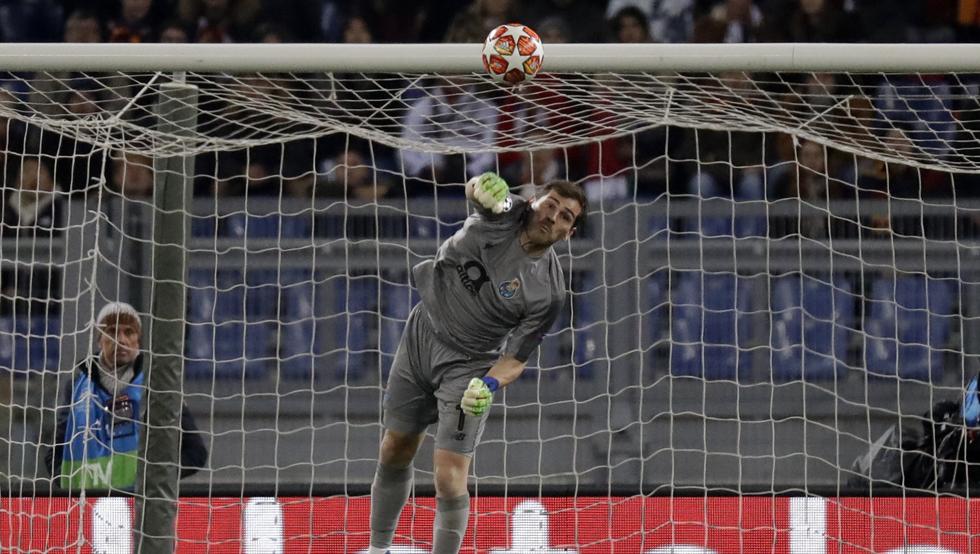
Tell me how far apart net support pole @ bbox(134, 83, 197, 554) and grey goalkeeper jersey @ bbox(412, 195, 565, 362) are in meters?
0.89

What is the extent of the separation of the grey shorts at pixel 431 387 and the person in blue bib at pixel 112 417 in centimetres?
97

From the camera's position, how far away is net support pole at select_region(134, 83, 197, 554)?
488cm

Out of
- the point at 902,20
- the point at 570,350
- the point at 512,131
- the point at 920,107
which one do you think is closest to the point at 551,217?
the point at 512,131

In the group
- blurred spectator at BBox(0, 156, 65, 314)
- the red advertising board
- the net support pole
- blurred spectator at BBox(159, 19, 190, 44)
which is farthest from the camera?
blurred spectator at BBox(159, 19, 190, 44)

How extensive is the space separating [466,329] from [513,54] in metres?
1.01

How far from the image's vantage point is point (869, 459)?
578 cm

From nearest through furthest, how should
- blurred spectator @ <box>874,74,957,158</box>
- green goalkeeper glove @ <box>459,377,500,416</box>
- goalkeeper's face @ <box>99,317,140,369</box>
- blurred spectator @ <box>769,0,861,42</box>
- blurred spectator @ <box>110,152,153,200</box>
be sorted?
green goalkeeper glove @ <box>459,377,500,416</box> < goalkeeper's face @ <box>99,317,140,369</box> < blurred spectator @ <box>874,74,957,158</box> < blurred spectator @ <box>110,152,153,200</box> < blurred spectator @ <box>769,0,861,42</box>

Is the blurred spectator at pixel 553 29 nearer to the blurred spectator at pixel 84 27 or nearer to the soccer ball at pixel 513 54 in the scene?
the blurred spectator at pixel 84 27

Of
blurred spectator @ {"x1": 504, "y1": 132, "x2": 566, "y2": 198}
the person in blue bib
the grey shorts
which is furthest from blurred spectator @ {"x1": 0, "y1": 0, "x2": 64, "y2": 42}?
the grey shorts

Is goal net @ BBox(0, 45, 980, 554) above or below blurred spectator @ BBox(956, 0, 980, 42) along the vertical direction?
below

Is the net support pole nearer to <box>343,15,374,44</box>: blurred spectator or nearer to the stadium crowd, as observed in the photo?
the stadium crowd

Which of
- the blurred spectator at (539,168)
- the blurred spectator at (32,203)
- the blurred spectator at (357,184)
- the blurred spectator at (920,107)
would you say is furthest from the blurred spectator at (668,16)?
the blurred spectator at (32,203)

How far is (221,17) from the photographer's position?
26.5ft

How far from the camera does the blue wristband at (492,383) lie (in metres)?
4.67
